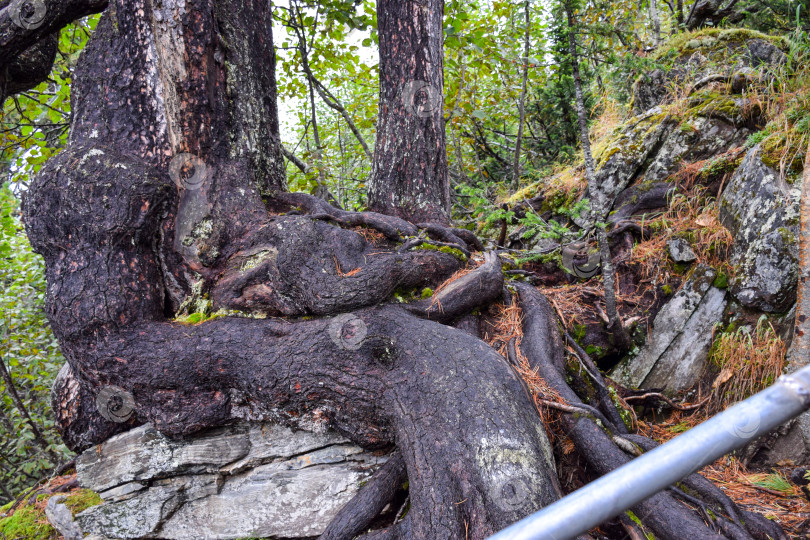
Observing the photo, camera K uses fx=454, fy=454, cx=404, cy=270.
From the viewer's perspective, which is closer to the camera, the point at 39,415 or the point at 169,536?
the point at 169,536

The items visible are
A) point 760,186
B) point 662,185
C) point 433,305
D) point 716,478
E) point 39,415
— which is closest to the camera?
point 716,478

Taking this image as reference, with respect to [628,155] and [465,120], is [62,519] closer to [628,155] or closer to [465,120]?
[628,155]

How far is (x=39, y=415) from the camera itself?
7.01 meters

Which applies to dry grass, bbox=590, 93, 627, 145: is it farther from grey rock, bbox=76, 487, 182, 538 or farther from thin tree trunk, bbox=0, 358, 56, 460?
thin tree trunk, bbox=0, 358, 56, 460

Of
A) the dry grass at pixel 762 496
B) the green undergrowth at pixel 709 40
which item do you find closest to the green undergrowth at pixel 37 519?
the dry grass at pixel 762 496

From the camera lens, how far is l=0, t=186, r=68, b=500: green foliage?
6059mm

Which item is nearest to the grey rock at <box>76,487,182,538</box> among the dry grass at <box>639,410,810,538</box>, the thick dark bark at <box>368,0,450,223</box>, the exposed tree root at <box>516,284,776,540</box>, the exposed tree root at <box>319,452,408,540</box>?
the exposed tree root at <box>319,452,408,540</box>

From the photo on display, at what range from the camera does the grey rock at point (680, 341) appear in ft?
11.6

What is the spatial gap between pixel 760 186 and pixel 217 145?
14.4ft

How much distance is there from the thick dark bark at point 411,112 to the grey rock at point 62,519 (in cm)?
336

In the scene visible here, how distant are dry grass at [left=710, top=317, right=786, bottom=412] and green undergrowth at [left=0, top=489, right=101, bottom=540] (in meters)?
4.51

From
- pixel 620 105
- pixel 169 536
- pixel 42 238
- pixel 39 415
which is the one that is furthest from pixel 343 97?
pixel 169 536

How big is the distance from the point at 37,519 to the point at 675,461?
15.7 feet

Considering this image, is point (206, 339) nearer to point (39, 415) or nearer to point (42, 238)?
point (42, 238)
